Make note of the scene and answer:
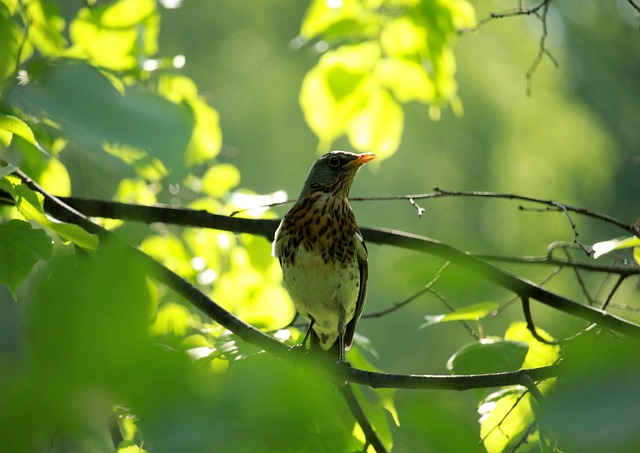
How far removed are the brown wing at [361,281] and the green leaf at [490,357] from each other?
1.29 m

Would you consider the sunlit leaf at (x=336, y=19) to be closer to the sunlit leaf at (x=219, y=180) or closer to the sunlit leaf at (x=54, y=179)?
the sunlit leaf at (x=219, y=180)

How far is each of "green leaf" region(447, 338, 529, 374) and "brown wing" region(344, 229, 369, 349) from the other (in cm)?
129

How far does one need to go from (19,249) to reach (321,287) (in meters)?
2.04

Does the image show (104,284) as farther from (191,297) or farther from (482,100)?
(482,100)

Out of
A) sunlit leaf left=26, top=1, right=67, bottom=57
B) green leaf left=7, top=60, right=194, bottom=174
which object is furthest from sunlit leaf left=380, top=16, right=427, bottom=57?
green leaf left=7, top=60, right=194, bottom=174

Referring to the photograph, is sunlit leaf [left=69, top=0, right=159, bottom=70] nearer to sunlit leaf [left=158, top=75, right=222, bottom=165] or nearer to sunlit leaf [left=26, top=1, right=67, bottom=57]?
sunlit leaf [left=26, top=1, right=67, bottom=57]

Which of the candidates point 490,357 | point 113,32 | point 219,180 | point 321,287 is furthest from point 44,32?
point 490,357

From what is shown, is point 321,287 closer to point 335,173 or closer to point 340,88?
point 335,173

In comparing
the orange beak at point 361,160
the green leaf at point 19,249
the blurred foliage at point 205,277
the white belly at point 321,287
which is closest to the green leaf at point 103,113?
the blurred foliage at point 205,277

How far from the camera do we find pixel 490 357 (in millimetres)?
2365

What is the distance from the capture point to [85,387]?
0.58 metres

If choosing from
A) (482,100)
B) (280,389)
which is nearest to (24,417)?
(280,389)

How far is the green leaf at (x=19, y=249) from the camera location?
5.76 feet

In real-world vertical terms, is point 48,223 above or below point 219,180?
above
